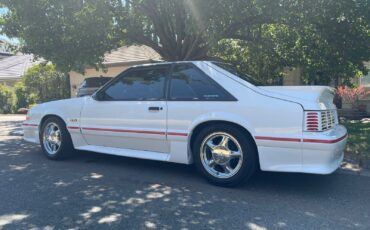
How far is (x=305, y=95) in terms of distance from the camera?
4430mm

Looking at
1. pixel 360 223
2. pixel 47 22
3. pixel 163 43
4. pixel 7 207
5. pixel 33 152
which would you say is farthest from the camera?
pixel 163 43

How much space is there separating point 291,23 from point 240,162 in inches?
188

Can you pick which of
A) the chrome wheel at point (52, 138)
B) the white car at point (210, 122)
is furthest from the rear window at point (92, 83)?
the white car at point (210, 122)

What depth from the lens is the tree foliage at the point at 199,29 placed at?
7.68 m

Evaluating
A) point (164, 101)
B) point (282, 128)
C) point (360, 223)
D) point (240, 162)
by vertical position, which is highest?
point (164, 101)

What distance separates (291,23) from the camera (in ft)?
27.1

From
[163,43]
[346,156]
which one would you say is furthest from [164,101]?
[163,43]

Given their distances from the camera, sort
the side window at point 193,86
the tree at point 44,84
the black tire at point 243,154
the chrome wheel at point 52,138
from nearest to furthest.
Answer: the black tire at point 243,154 < the side window at point 193,86 < the chrome wheel at point 52,138 < the tree at point 44,84

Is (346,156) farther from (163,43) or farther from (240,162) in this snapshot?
(163,43)

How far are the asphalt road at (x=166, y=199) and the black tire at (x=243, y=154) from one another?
0.11 meters

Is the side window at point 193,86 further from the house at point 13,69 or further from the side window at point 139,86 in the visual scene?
the house at point 13,69

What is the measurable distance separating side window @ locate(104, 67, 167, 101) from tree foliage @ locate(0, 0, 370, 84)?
2.33 metres

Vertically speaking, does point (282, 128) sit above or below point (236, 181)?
above

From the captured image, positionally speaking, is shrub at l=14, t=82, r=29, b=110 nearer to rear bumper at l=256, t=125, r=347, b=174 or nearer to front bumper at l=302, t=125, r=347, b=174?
rear bumper at l=256, t=125, r=347, b=174
